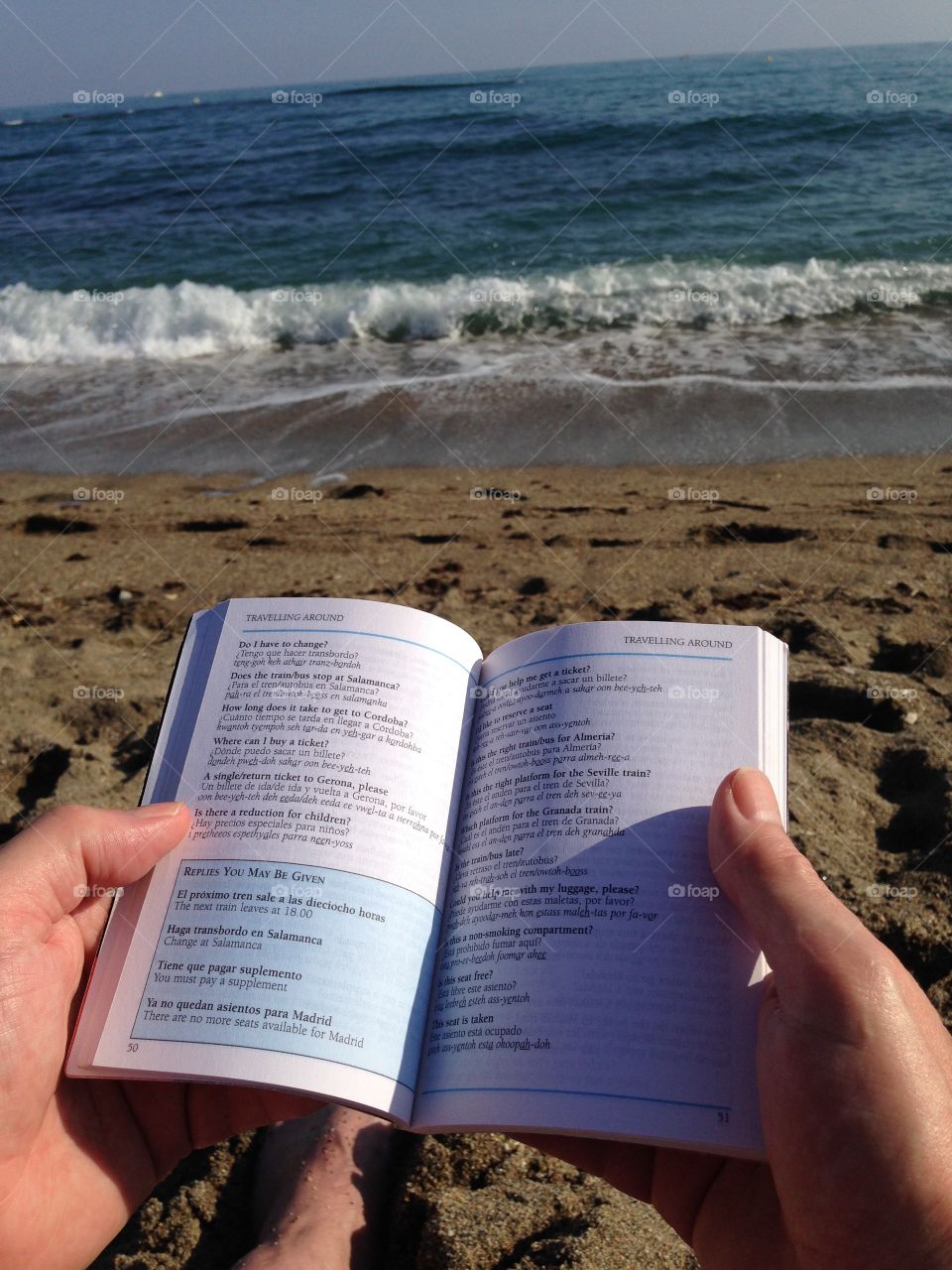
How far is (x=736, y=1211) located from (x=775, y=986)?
0.39 m

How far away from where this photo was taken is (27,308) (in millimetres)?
9469

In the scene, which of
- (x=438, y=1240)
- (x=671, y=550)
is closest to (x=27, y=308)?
(x=671, y=550)

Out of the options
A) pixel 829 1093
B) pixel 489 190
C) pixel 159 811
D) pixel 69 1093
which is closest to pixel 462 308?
pixel 489 190

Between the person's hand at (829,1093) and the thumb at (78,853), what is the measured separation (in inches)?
37.3

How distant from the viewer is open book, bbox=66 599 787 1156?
1.45 m

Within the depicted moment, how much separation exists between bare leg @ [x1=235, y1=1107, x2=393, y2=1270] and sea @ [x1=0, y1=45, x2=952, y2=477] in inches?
160

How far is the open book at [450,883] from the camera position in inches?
57.2

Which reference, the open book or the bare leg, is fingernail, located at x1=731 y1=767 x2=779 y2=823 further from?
the bare leg

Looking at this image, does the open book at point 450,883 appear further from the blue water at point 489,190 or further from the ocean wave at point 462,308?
the blue water at point 489,190

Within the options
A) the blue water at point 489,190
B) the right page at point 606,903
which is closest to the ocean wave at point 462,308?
the blue water at point 489,190

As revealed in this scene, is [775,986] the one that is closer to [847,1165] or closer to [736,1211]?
[847,1165]

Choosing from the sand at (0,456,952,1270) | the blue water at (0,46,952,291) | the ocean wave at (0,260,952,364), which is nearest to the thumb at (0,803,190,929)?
the sand at (0,456,952,1270)

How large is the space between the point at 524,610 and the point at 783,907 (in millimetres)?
2441

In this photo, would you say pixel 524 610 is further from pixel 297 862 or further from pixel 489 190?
pixel 489 190
